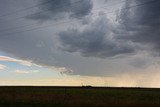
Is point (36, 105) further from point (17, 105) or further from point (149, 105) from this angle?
point (149, 105)

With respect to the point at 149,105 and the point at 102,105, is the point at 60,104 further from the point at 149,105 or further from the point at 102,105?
the point at 149,105

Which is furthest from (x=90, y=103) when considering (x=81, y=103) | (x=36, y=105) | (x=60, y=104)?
(x=36, y=105)

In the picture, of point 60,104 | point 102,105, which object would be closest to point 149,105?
point 102,105

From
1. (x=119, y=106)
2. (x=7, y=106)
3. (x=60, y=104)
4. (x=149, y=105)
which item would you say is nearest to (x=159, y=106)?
(x=149, y=105)

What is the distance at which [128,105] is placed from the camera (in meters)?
29.0

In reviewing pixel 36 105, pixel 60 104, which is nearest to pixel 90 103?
pixel 60 104

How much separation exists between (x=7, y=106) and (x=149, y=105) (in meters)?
12.3

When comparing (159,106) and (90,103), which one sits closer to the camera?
(159,106)

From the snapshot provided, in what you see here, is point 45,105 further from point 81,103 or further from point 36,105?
point 81,103

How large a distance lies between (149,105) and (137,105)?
1.19 meters

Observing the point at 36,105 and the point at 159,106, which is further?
the point at 36,105

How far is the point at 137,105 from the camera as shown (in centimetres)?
2895

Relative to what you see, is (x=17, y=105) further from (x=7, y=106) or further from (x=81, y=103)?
(x=81, y=103)

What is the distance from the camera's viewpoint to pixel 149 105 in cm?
2939
